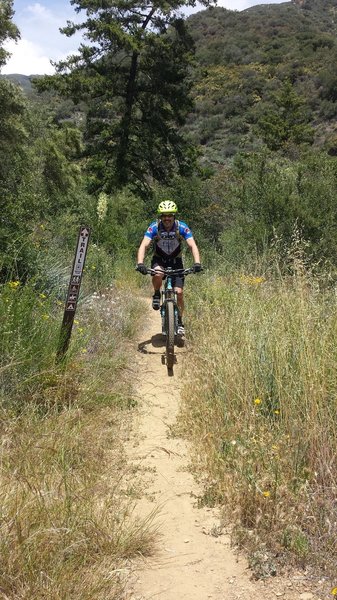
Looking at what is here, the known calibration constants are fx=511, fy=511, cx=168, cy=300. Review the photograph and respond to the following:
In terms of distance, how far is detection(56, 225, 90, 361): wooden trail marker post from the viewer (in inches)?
168

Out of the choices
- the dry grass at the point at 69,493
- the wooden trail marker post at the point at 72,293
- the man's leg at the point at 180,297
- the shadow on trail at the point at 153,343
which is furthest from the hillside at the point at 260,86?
the dry grass at the point at 69,493

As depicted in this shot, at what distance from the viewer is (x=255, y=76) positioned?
2370 inches

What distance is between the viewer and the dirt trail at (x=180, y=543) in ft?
8.05

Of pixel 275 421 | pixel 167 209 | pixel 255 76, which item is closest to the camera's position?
pixel 275 421

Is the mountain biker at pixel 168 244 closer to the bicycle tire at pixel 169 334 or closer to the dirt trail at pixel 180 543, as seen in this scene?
the bicycle tire at pixel 169 334

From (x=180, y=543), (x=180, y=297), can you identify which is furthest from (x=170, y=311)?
(x=180, y=543)

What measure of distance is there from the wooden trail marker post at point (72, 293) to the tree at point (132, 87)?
46.5ft

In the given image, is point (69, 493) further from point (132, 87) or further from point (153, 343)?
point (132, 87)

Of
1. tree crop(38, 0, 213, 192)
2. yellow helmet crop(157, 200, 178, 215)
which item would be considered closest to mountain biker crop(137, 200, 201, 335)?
yellow helmet crop(157, 200, 178, 215)

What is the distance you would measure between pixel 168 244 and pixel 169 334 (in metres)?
1.31

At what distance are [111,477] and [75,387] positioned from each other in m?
1.09

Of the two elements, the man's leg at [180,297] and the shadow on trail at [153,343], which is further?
the shadow on trail at [153,343]

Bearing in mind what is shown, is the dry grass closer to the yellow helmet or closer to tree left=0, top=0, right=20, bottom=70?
the yellow helmet

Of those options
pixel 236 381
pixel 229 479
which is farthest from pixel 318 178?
pixel 229 479
